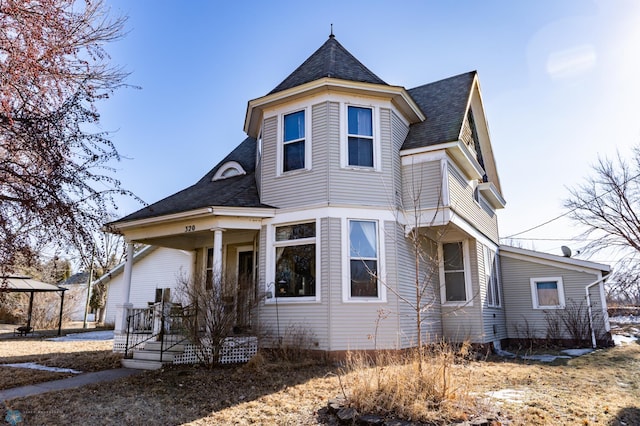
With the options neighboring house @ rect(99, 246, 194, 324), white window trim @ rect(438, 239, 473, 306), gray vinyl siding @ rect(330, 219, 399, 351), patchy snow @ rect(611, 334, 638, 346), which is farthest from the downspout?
neighboring house @ rect(99, 246, 194, 324)

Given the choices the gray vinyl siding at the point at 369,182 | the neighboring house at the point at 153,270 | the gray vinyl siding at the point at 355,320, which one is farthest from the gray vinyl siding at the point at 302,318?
the neighboring house at the point at 153,270

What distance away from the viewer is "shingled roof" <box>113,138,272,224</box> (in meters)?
10.5

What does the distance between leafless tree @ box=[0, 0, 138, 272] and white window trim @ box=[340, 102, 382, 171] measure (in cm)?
613

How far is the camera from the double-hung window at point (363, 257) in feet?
31.6

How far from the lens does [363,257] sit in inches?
385

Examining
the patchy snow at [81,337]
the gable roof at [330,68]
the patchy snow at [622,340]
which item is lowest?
the patchy snow at [622,340]

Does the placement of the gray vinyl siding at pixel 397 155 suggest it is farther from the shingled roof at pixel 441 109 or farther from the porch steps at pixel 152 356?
the porch steps at pixel 152 356

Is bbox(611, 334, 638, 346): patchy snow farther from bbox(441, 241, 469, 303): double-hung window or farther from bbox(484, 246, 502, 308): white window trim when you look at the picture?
bbox(441, 241, 469, 303): double-hung window

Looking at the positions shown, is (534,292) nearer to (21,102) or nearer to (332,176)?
(332,176)

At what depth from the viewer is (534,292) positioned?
14.9 metres

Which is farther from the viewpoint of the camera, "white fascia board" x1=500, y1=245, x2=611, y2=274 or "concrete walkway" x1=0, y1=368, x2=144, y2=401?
"white fascia board" x1=500, y1=245, x2=611, y2=274

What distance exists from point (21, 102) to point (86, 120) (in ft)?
2.04

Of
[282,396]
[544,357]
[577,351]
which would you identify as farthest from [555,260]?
[282,396]

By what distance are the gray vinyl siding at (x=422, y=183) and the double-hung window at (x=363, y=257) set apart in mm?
1334
